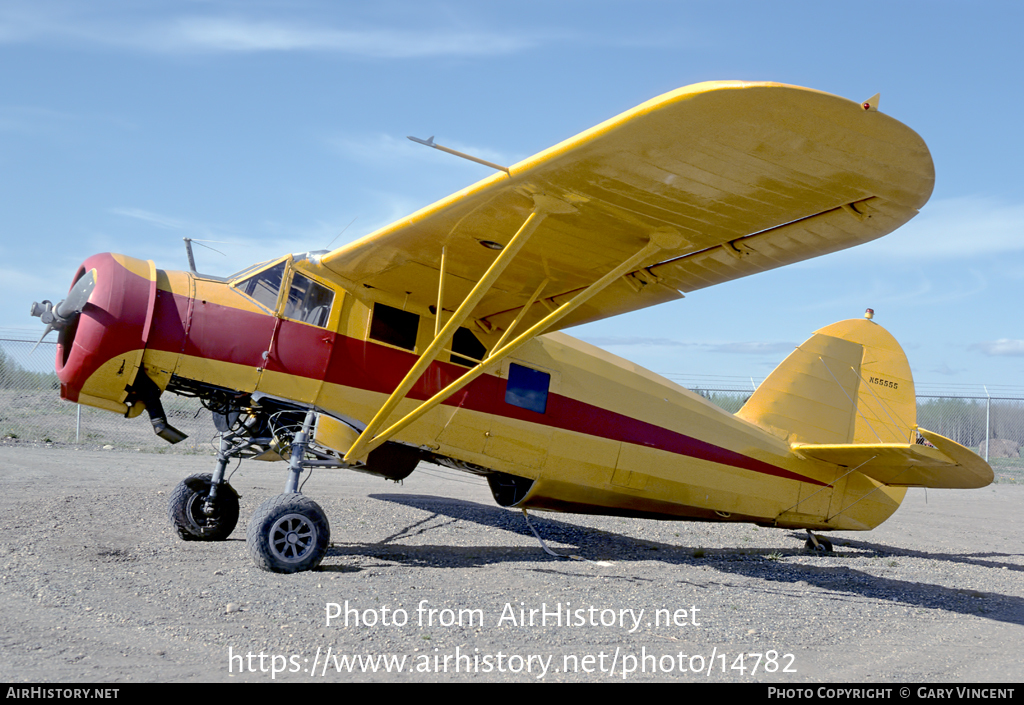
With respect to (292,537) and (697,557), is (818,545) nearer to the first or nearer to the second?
(697,557)

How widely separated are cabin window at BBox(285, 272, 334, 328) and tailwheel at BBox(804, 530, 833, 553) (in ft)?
23.9

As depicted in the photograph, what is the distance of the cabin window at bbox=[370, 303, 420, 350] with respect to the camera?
7.42 m

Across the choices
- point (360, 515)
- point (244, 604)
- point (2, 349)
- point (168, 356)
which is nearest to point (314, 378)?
point (168, 356)

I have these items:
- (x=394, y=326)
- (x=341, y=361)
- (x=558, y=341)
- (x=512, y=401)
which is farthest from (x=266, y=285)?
(x=558, y=341)

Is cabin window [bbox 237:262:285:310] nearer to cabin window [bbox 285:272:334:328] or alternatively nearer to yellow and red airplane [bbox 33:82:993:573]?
yellow and red airplane [bbox 33:82:993:573]

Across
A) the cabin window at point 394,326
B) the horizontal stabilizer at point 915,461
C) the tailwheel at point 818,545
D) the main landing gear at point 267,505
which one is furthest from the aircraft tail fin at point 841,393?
the main landing gear at point 267,505

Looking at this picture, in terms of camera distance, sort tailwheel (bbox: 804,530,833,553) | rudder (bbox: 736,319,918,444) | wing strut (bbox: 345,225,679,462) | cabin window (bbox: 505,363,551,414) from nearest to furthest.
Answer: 1. wing strut (bbox: 345,225,679,462)
2. cabin window (bbox: 505,363,551,414)
3. tailwheel (bbox: 804,530,833,553)
4. rudder (bbox: 736,319,918,444)

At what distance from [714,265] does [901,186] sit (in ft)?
6.13

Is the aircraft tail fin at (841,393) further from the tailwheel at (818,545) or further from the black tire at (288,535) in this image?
the black tire at (288,535)

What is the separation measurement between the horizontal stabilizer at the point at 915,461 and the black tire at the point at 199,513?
6.93 meters

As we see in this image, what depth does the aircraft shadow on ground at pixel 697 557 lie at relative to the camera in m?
6.88

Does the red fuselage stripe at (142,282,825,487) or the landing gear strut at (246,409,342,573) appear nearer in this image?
the landing gear strut at (246,409,342,573)

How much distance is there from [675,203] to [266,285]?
13.2 feet

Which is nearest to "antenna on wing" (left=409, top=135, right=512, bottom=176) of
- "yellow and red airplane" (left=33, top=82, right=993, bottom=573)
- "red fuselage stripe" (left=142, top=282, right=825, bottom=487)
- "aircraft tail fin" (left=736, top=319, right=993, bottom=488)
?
"yellow and red airplane" (left=33, top=82, right=993, bottom=573)
